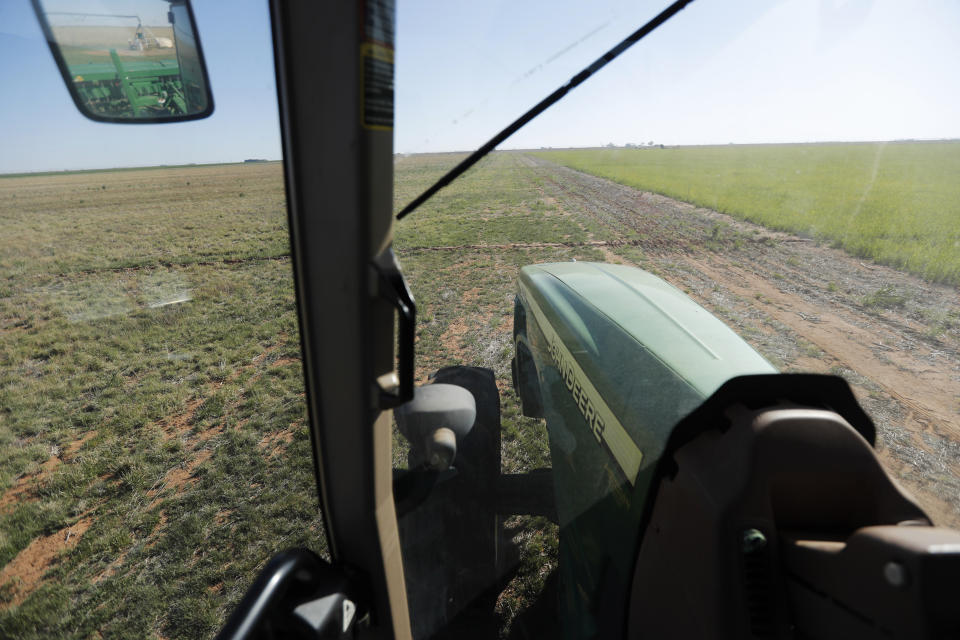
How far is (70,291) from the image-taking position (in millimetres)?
5398

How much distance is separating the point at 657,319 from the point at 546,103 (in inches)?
47.0

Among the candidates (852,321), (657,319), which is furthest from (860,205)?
(657,319)

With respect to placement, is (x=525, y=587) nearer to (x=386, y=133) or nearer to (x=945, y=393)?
(x=386, y=133)

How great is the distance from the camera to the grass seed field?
221cm

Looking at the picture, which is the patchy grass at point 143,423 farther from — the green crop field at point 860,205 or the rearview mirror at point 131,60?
the green crop field at point 860,205

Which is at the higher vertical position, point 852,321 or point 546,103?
point 546,103

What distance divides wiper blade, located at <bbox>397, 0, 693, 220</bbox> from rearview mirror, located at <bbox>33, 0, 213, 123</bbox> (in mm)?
429

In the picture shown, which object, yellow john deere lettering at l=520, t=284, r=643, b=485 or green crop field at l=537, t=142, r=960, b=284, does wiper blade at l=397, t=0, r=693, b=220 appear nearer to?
yellow john deere lettering at l=520, t=284, r=643, b=485

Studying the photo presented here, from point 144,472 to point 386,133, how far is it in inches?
169

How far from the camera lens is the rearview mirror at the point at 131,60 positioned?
667mm

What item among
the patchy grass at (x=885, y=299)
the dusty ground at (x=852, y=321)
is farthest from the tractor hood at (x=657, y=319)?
the patchy grass at (x=885, y=299)

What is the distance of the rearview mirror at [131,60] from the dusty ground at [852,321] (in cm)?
162

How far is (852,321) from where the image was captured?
21.0 feet

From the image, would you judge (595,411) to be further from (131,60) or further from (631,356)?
(131,60)
